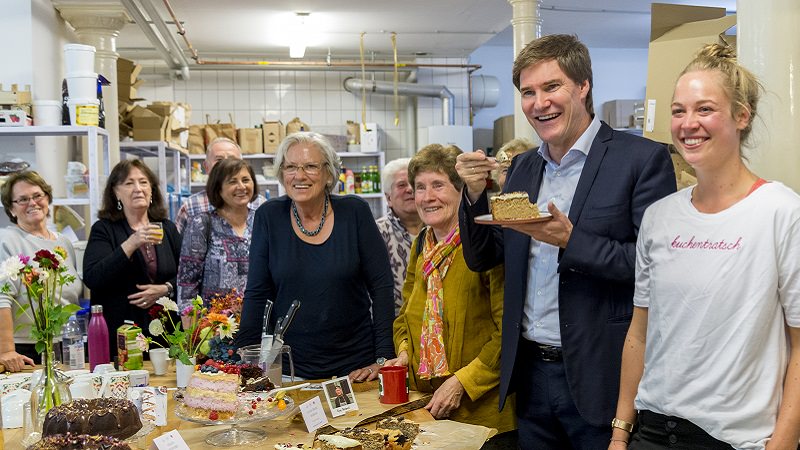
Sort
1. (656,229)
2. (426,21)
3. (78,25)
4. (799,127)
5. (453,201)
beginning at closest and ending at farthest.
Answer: (656,229)
(799,127)
(453,201)
(78,25)
(426,21)

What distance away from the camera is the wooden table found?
1.98 m

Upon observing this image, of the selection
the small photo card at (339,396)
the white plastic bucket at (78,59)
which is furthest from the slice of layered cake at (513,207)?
the white plastic bucket at (78,59)

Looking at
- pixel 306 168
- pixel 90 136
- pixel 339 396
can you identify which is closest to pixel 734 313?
pixel 339 396

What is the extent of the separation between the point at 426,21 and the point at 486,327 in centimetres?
565

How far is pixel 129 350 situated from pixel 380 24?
5445 mm

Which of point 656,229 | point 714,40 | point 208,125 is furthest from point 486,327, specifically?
point 208,125

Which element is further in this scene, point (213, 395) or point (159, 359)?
point (159, 359)

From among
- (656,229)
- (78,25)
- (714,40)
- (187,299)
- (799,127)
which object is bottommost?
(187,299)

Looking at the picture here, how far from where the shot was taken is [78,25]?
6301mm

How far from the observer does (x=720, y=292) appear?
149cm

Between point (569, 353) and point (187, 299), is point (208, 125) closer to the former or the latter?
point (187, 299)

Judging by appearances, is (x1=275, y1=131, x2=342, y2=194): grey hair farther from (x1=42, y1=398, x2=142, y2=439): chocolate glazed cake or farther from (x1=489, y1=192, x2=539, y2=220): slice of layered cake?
(x1=42, y1=398, x2=142, y2=439): chocolate glazed cake

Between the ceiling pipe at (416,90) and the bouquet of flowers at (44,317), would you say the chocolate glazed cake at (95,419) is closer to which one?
the bouquet of flowers at (44,317)

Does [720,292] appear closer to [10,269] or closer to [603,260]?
[603,260]
